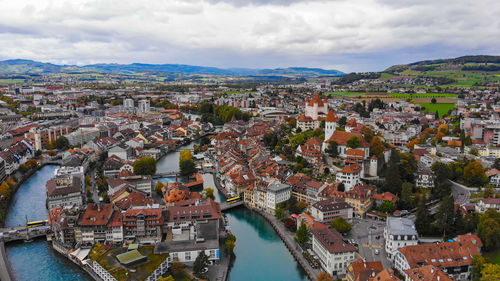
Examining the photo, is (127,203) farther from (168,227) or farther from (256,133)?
(256,133)

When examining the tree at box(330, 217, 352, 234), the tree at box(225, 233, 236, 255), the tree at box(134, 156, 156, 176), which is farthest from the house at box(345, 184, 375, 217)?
the tree at box(134, 156, 156, 176)

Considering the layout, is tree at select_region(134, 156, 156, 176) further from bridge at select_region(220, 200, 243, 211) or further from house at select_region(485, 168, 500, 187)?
house at select_region(485, 168, 500, 187)

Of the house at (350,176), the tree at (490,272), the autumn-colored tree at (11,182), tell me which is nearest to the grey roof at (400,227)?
the tree at (490,272)

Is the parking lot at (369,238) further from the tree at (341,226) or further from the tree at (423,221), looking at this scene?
the tree at (423,221)

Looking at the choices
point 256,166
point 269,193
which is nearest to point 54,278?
point 269,193

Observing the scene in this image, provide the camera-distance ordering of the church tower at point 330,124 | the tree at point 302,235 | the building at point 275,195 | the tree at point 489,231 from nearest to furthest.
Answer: the tree at point 489,231 → the tree at point 302,235 → the building at point 275,195 → the church tower at point 330,124

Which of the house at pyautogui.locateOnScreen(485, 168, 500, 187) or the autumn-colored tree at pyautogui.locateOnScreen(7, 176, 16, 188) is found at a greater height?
the house at pyautogui.locateOnScreen(485, 168, 500, 187)
